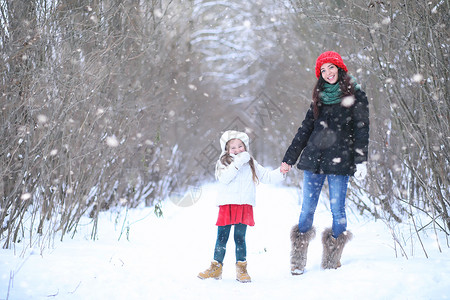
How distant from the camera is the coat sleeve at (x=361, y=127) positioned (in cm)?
314

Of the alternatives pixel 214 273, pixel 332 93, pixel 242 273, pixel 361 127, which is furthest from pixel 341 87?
pixel 214 273

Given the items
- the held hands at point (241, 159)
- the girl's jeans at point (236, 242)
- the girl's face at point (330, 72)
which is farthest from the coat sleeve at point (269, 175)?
the girl's face at point (330, 72)

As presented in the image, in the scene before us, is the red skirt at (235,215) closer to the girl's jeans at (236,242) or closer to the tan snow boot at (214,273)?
the girl's jeans at (236,242)

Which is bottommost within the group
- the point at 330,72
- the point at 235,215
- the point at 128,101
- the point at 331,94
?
the point at 235,215

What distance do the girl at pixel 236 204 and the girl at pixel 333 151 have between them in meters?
0.32

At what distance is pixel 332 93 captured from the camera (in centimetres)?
333

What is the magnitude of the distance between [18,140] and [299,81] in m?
5.51

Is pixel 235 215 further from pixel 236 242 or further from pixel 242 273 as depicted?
pixel 242 273

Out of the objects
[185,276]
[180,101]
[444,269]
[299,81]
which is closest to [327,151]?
[444,269]

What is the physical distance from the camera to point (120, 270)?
3166 mm

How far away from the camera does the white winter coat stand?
3357 millimetres

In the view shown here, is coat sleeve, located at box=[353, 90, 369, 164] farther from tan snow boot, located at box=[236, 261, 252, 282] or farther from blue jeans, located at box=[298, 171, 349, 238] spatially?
tan snow boot, located at box=[236, 261, 252, 282]

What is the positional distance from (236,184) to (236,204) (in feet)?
0.53

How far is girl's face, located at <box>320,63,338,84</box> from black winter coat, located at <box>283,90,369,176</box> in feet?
0.67
